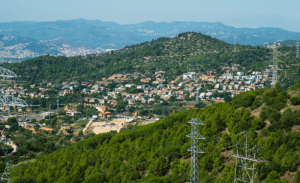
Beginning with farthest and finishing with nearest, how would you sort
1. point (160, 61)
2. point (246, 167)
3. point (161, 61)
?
1. point (160, 61)
2. point (161, 61)
3. point (246, 167)

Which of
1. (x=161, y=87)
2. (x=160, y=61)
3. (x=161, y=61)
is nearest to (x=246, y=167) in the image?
(x=161, y=87)

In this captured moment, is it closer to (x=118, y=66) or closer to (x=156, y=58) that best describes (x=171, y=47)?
(x=156, y=58)

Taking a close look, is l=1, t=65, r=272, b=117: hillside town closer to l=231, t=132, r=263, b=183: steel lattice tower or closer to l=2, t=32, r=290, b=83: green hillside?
l=2, t=32, r=290, b=83: green hillside

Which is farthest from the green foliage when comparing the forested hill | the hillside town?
the hillside town

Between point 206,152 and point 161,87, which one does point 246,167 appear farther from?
point 161,87

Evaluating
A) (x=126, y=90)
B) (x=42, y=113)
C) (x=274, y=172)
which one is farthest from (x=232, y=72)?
(x=274, y=172)

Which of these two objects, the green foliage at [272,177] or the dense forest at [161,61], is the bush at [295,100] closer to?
the green foliage at [272,177]
